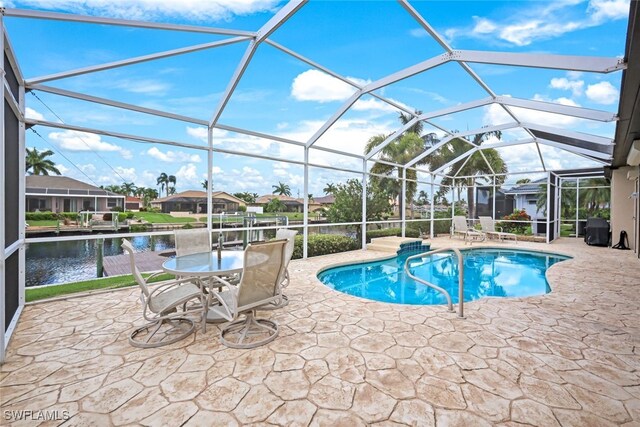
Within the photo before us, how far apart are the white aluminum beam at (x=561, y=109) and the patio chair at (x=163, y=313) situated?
760cm

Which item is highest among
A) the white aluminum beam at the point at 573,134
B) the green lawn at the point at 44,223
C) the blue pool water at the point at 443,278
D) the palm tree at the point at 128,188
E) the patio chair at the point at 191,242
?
the white aluminum beam at the point at 573,134

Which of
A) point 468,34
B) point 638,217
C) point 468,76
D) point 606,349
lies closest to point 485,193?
point 638,217

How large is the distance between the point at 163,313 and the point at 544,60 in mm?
6475

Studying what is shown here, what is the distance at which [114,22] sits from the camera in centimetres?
353

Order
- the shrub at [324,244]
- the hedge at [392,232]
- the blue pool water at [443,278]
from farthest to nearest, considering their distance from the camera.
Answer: the hedge at [392,232], the shrub at [324,244], the blue pool water at [443,278]

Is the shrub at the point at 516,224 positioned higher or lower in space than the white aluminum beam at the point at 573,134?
lower

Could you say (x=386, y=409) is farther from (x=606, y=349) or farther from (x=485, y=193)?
(x=485, y=193)

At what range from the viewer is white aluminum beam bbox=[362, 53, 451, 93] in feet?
17.4

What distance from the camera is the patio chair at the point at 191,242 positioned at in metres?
4.33

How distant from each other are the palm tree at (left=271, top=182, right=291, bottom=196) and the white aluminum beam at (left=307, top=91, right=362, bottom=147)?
51.6 inches

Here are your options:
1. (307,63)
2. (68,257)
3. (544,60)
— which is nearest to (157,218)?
(68,257)

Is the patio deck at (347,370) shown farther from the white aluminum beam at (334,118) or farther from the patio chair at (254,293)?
the white aluminum beam at (334,118)

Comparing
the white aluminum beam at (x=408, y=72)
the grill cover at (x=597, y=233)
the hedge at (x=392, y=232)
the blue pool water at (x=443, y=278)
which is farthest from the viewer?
the hedge at (x=392, y=232)

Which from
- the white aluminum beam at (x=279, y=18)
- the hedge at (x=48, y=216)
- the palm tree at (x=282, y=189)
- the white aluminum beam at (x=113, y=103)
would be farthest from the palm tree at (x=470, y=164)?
the hedge at (x=48, y=216)
